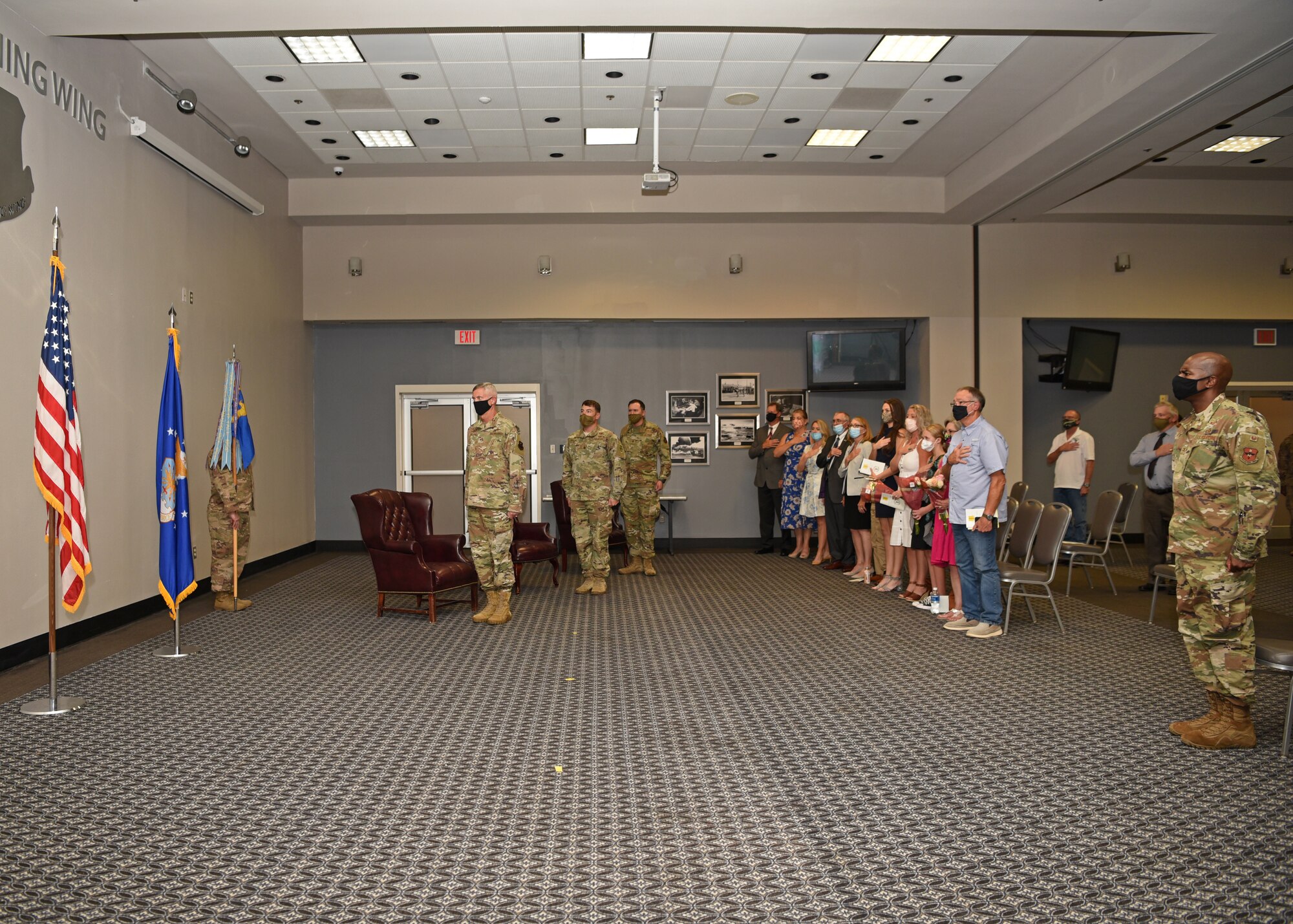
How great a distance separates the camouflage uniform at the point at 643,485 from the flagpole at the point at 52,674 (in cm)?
561

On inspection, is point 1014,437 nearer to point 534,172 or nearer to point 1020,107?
point 1020,107

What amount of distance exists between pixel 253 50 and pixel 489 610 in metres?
5.07

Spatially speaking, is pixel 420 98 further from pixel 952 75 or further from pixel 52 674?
pixel 52 674

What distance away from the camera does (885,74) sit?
25.5 ft

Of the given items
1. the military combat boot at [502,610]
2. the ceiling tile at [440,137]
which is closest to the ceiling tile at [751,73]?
the ceiling tile at [440,137]

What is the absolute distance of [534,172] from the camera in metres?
10.6

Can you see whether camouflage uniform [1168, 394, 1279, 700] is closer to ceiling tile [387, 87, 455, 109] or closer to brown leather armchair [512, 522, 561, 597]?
brown leather armchair [512, 522, 561, 597]

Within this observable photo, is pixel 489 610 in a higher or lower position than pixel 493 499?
lower

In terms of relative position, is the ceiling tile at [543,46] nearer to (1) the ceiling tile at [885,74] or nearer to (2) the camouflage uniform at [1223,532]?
(1) the ceiling tile at [885,74]

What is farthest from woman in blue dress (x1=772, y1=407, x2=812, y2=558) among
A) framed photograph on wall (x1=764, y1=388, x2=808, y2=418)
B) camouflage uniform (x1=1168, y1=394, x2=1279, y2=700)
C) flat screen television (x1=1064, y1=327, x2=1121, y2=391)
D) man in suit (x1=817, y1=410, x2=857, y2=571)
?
camouflage uniform (x1=1168, y1=394, x2=1279, y2=700)

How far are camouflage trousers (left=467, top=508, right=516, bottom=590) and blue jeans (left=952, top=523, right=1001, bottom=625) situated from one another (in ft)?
11.5

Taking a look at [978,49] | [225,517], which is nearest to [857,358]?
[978,49]

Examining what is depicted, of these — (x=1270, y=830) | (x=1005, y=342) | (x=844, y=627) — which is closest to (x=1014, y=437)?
(x=1005, y=342)

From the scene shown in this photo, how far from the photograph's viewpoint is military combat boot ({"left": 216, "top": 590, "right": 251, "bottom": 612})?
755cm
